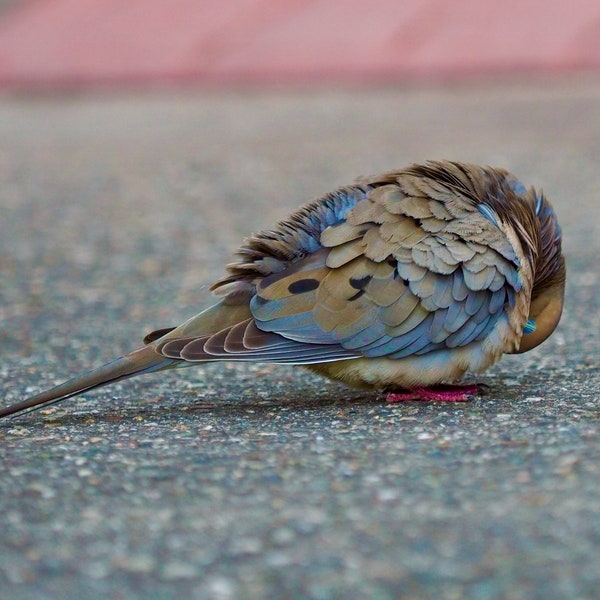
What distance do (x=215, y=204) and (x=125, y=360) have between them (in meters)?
4.54

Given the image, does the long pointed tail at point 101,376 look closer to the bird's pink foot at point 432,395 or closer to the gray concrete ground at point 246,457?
the gray concrete ground at point 246,457

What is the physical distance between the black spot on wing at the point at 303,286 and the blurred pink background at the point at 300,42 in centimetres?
890

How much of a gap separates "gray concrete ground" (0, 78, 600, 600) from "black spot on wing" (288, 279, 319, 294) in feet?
1.31

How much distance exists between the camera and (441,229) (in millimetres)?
4051

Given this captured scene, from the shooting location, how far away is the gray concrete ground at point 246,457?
280cm

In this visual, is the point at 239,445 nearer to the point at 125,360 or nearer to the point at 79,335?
the point at 125,360

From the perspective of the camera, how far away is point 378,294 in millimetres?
4043

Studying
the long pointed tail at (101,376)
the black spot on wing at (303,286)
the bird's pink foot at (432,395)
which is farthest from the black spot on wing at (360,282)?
the long pointed tail at (101,376)

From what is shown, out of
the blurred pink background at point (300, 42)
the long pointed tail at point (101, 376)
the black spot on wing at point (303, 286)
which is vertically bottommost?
the long pointed tail at point (101, 376)

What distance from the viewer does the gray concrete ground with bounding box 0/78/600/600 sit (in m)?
2.80

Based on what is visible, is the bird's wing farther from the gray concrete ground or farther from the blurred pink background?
the blurred pink background

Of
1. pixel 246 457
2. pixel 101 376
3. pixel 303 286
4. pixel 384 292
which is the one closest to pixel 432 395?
pixel 384 292

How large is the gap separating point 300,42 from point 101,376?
10113 millimetres

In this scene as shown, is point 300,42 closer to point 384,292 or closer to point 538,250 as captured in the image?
point 538,250
